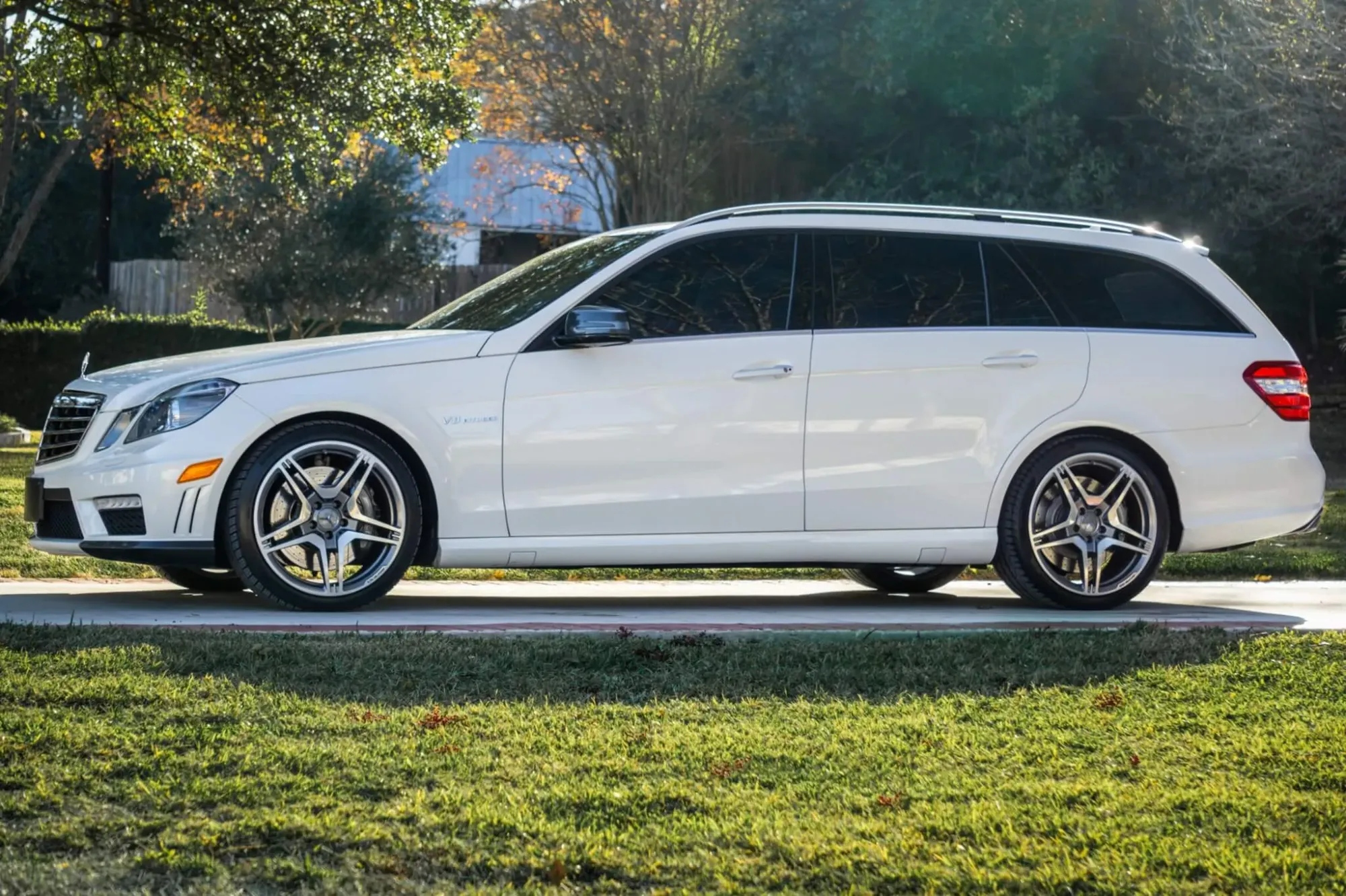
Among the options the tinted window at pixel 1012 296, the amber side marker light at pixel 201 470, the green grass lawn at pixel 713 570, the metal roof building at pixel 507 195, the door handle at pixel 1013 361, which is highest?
the metal roof building at pixel 507 195

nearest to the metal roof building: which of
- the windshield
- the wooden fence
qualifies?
the wooden fence

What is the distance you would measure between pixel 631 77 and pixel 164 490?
18.9 metres

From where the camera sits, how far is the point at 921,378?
797 cm

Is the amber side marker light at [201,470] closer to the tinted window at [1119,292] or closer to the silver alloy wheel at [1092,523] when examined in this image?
the silver alloy wheel at [1092,523]

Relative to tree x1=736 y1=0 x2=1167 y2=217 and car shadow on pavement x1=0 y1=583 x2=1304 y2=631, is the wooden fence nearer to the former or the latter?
tree x1=736 y1=0 x2=1167 y2=217

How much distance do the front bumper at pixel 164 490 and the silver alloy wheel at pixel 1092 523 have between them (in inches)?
138

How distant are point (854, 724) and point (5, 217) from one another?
135 feet

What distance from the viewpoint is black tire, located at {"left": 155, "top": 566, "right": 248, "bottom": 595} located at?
842 cm

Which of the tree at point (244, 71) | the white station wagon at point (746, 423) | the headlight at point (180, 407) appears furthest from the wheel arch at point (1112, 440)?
the tree at point (244, 71)

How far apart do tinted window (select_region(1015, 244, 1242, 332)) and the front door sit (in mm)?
1285

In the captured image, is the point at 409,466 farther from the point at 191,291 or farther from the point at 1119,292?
the point at 191,291

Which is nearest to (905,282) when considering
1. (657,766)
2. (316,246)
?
(657,766)

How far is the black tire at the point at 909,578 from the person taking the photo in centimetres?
945

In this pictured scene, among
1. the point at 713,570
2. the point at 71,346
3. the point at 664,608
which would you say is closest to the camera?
the point at 664,608
